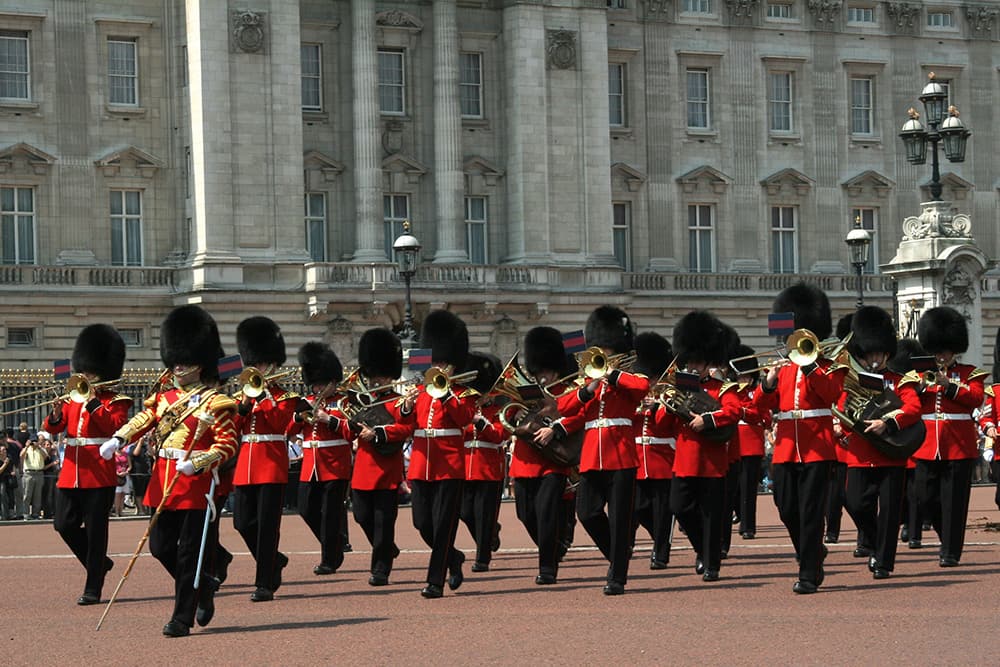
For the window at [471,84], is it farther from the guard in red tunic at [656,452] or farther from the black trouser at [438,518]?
the black trouser at [438,518]

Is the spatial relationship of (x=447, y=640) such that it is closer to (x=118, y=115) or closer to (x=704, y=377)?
(x=704, y=377)

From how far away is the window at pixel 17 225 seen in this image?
129 feet

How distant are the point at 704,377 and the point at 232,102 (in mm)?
25843

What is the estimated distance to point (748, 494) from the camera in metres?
18.5

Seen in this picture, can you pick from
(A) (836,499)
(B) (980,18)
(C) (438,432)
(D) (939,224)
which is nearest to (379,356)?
(C) (438,432)

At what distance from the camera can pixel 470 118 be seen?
43.1 m

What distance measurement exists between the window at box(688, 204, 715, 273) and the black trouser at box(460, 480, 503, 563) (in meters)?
31.3

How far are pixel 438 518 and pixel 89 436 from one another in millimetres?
2460

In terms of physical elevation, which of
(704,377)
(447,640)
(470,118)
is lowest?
(447,640)

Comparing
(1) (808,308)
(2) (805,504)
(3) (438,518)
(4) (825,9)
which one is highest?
(4) (825,9)

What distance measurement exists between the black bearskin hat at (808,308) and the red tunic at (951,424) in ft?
3.69

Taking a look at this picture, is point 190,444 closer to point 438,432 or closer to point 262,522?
point 262,522

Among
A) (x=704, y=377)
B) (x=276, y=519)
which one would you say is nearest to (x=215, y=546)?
(x=276, y=519)

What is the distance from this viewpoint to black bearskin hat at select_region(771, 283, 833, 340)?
14039 millimetres
